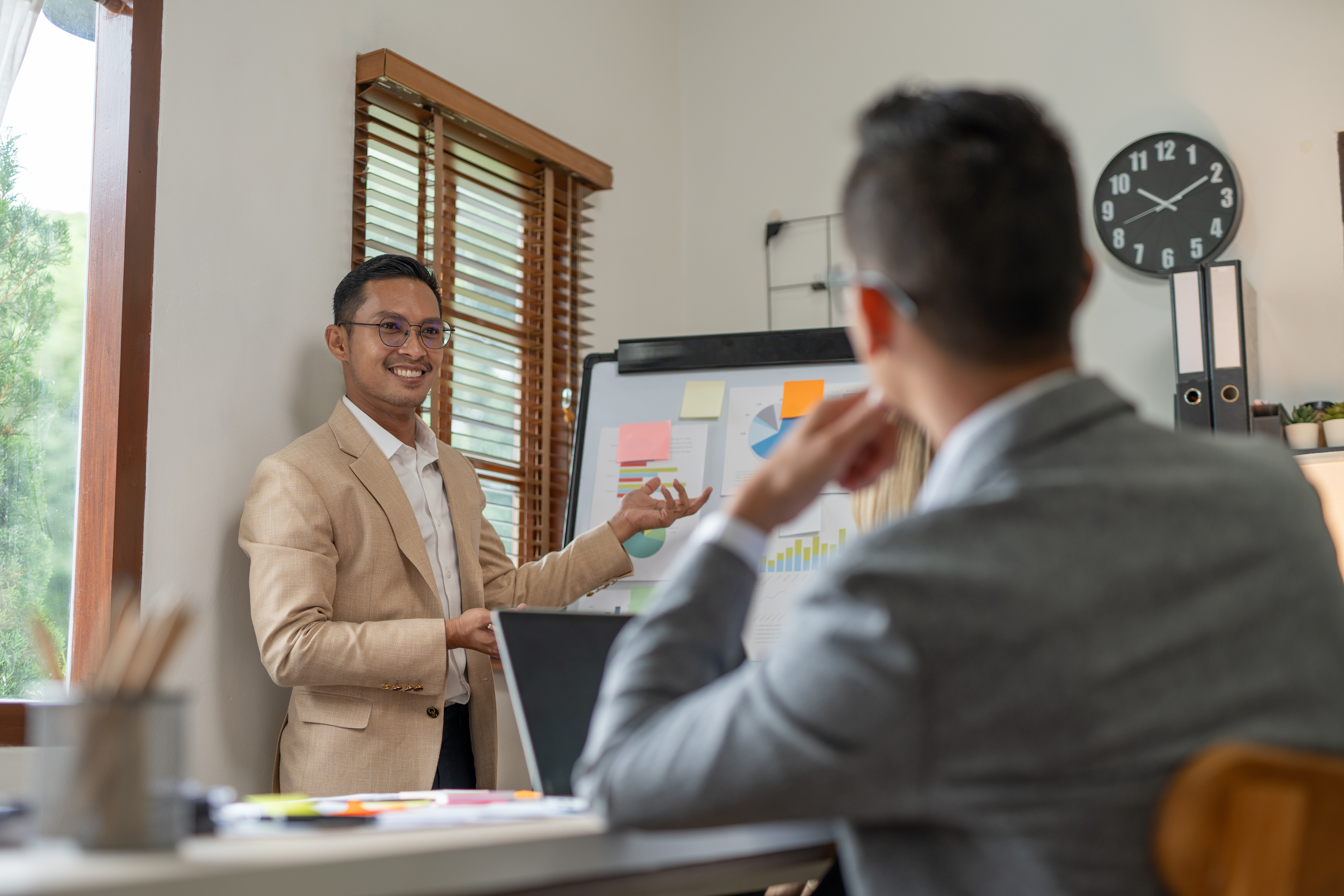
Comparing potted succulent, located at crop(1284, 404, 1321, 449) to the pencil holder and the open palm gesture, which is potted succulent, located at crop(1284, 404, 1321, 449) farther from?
the pencil holder

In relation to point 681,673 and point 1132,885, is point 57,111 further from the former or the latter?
point 1132,885

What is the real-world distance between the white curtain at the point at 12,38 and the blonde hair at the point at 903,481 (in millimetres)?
1806

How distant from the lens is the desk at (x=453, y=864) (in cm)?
65

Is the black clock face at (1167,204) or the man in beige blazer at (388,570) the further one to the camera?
the black clock face at (1167,204)

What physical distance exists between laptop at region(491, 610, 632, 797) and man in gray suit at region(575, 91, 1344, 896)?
389 mm

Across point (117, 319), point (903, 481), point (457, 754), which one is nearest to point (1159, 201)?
point (457, 754)

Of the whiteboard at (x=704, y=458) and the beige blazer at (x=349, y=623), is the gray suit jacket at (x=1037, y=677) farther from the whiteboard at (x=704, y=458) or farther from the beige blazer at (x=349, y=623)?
the whiteboard at (x=704, y=458)

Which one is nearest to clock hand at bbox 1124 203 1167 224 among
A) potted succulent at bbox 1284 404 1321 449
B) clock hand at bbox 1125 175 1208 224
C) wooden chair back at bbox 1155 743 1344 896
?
clock hand at bbox 1125 175 1208 224

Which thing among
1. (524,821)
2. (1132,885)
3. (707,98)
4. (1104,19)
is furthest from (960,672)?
(707,98)

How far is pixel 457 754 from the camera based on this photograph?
2420 mm

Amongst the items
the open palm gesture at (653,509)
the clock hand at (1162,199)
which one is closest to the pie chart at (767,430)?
the open palm gesture at (653,509)

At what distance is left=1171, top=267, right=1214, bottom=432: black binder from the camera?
2777mm

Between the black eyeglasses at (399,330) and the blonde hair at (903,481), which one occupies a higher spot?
the black eyeglasses at (399,330)

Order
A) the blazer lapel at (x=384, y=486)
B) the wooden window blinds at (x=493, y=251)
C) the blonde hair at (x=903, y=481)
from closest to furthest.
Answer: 1. the blonde hair at (x=903, y=481)
2. the blazer lapel at (x=384, y=486)
3. the wooden window blinds at (x=493, y=251)
